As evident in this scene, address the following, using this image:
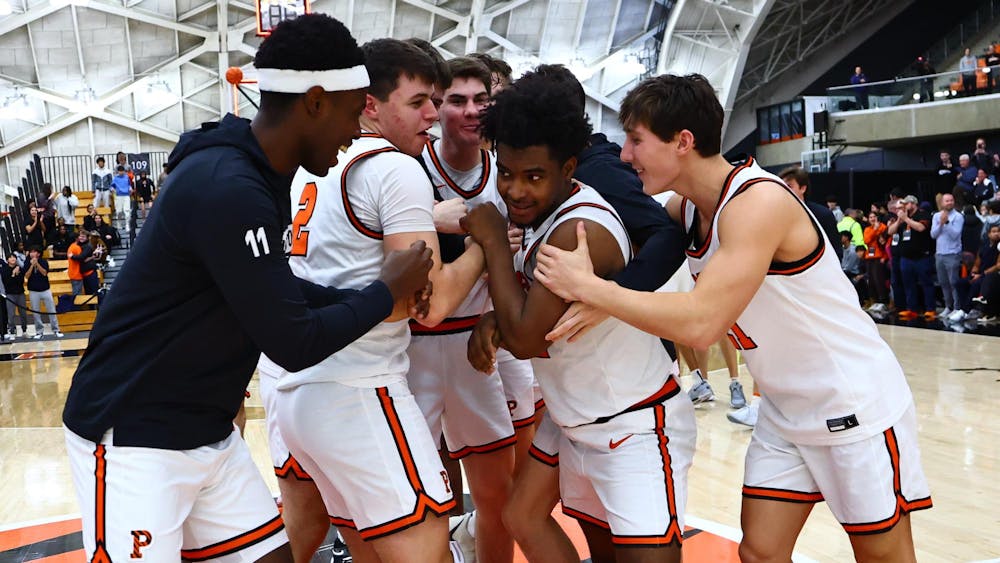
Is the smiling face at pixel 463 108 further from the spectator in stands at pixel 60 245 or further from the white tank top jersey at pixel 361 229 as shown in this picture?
the spectator in stands at pixel 60 245

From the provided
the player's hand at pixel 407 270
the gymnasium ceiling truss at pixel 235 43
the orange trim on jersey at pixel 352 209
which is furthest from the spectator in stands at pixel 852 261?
the player's hand at pixel 407 270

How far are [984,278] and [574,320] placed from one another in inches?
465

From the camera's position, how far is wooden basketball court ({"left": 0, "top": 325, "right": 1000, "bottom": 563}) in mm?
4512

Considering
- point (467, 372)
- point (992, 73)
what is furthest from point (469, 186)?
point (992, 73)

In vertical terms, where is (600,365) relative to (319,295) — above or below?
below

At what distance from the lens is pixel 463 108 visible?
3.73 metres

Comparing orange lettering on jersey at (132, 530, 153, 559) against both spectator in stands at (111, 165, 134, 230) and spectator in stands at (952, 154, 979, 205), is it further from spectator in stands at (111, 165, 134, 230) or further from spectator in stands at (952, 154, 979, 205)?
spectator in stands at (111, 165, 134, 230)

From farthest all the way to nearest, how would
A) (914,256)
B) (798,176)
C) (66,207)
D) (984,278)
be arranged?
(66,207) < (914,256) < (984,278) < (798,176)

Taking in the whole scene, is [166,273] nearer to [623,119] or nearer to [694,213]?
[623,119]

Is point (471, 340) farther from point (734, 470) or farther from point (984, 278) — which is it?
point (984, 278)

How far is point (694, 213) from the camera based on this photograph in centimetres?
308

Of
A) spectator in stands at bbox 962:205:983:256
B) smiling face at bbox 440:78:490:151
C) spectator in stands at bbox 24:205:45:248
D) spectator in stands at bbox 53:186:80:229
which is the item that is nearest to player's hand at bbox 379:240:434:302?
smiling face at bbox 440:78:490:151

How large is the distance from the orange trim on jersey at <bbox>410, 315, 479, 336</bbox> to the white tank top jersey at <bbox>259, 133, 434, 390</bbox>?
0.59m

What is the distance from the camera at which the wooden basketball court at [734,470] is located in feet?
14.8
